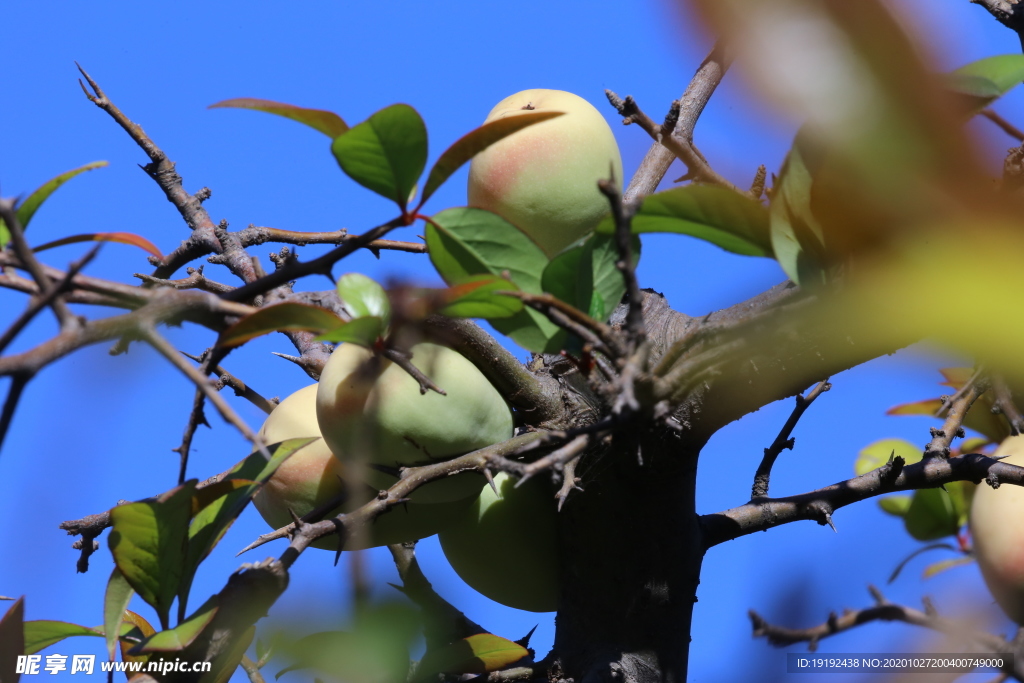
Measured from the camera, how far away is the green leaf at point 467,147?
0.54 metres

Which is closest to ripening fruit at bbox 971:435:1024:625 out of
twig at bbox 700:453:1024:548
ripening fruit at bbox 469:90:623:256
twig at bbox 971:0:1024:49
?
twig at bbox 700:453:1024:548

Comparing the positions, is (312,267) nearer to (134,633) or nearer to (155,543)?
(155,543)

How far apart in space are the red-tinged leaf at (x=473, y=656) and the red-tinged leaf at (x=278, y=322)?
399mm

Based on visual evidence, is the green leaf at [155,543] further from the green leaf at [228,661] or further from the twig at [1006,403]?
the twig at [1006,403]

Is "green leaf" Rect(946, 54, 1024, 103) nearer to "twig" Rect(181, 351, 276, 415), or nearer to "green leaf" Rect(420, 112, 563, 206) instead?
"green leaf" Rect(420, 112, 563, 206)

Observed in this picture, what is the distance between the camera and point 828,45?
6.7 inches

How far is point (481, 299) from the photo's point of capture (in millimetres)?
521

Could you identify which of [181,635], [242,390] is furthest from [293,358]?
[181,635]

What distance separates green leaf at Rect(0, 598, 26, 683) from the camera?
61 cm

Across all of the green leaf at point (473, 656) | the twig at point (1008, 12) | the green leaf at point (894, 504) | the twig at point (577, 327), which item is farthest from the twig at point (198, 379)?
the green leaf at point (894, 504)

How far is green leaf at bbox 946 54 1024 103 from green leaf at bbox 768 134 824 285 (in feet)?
0.28

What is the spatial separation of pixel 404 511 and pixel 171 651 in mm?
266

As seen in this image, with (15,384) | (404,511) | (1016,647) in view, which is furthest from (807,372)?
(15,384)

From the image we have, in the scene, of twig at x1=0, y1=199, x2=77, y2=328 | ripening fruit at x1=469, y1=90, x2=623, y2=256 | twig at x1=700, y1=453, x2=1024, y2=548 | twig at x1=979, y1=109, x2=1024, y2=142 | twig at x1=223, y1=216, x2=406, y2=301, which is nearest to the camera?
twig at x1=979, y1=109, x2=1024, y2=142
